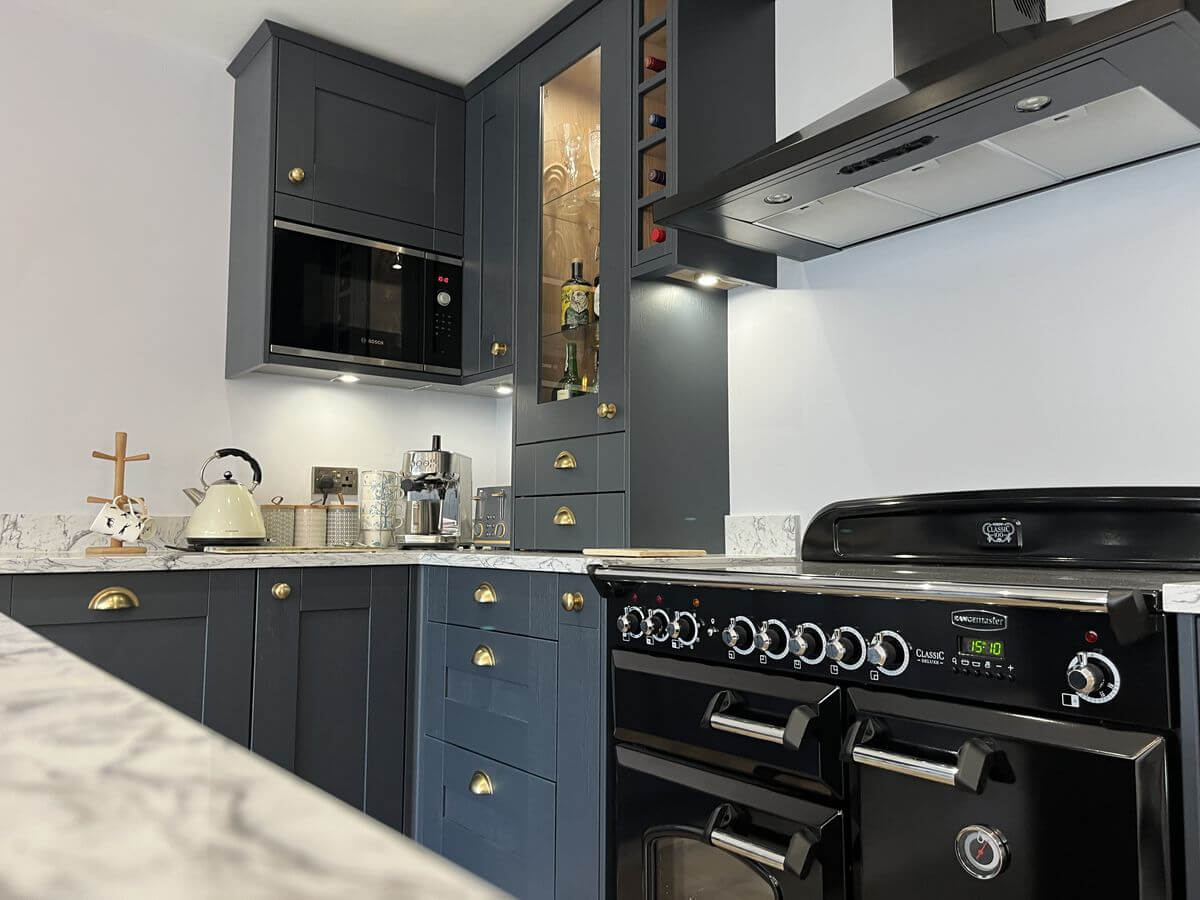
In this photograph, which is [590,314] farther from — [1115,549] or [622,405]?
[1115,549]

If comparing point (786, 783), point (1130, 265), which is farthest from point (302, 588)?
point (1130, 265)

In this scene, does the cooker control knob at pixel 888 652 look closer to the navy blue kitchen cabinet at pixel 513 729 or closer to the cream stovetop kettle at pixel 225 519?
the navy blue kitchen cabinet at pixel 513 729

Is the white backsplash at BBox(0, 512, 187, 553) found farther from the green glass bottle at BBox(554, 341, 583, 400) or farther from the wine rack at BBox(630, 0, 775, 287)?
the wine rack at BBox(630, 0, 775, 287)

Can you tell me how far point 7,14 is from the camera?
2.71 metres

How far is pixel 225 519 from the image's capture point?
8.40 feet

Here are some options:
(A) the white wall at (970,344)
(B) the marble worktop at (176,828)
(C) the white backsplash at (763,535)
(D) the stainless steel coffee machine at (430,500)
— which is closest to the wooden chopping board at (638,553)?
(C) the white backsplash at (763,535)

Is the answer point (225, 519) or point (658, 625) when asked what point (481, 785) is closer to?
point (658, 625)

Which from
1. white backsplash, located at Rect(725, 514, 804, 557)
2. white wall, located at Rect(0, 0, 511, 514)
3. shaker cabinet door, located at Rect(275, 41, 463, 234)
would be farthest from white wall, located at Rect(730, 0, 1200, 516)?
white wall, located at Rect(0, 0, 511, 514)

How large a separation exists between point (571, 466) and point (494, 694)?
0.61 metres

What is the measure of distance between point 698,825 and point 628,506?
0.87 meters

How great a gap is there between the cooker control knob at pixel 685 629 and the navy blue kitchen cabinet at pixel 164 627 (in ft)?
3.77

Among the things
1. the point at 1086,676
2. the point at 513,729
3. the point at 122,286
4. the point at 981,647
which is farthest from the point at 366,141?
the point at 1086,676

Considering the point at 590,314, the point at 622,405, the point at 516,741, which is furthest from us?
the point at 590,314

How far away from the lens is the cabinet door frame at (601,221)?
8.04ft
